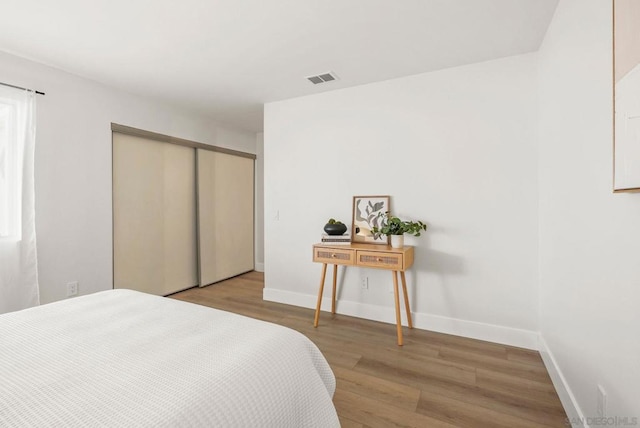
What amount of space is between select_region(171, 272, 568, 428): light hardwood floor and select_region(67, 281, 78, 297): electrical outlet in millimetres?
1844

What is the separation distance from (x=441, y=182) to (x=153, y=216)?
3174 mm

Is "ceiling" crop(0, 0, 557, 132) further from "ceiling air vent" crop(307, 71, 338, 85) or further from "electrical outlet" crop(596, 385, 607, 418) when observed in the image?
"electrical outlet" crop(596, 385, 607, 418)

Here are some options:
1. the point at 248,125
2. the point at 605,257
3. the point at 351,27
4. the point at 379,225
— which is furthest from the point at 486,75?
the point at 248,125

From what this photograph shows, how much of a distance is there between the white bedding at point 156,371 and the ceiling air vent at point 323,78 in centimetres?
225

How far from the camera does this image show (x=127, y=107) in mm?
3209

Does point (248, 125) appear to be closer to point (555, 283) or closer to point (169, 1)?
point (169, 1)

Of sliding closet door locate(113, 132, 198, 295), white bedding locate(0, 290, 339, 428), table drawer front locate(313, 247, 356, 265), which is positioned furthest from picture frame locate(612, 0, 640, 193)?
sliding closet door locate(113, 132, 198, 295)

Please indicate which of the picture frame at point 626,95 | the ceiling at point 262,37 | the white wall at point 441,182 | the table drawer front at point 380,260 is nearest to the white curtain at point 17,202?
the ceiling at point 262,37

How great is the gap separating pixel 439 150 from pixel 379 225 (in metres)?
0.86

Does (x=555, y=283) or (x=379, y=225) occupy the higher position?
(x=379, y=225)

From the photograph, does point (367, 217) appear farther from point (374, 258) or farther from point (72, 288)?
point (72, 288)

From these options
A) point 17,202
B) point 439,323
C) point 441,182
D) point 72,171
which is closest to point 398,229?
point 441,182

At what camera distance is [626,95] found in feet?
3.21

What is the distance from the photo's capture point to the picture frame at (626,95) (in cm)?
92
